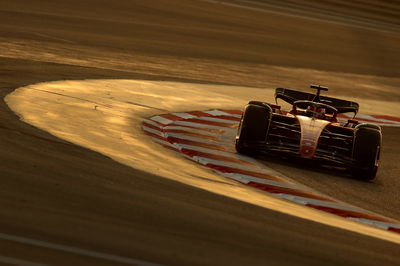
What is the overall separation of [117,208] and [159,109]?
6.81m

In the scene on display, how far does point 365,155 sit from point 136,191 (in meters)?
3.82

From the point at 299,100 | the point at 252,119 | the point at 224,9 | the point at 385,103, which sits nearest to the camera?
the point at 252,119

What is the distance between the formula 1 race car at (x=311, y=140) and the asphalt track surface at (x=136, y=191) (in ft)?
0.62

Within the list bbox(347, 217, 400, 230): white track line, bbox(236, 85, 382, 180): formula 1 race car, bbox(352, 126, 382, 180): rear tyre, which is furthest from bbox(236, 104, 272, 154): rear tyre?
bbox(347, 217, 400, 230): white track line

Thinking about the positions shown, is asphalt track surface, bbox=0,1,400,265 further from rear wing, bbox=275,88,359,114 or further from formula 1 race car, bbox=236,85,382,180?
rear wing, bbox=275,88,359,114

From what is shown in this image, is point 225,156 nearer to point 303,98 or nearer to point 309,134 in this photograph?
point 309,134

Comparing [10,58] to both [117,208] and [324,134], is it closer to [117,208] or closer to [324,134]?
[324,134]

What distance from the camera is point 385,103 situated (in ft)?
57.0

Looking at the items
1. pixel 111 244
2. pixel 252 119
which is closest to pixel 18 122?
pixel 252 119

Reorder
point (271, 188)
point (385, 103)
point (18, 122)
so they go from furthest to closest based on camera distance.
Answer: point (385, 103), point (18, 122), point (271, 188)

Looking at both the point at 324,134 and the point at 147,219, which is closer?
the point at 147,219

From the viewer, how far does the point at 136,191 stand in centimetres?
650

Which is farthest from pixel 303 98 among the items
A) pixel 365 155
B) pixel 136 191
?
pixel 136 191

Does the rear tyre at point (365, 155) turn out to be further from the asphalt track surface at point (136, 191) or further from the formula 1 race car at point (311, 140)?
the asphalt track surface at point (136, 191)
